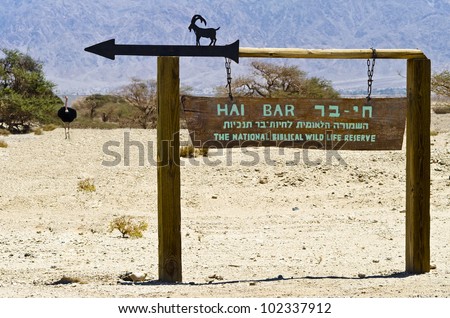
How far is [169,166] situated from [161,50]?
1067mm

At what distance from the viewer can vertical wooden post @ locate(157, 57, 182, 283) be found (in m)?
7.70

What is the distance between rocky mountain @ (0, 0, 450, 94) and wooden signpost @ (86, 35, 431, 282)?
335ft

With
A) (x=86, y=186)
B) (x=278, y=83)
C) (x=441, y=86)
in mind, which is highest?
(x=278, y=83)

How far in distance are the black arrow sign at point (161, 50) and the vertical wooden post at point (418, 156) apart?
1783 millimetres

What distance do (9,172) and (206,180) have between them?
4.26m

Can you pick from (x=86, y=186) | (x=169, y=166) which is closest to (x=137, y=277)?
(x=169, y=166)

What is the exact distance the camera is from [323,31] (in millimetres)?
140625

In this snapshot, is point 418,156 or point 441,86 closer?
point 418,156

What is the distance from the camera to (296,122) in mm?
8078

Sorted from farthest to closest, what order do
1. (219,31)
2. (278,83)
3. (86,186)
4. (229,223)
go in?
(219,31), (278,83), (86,186), (229,223)

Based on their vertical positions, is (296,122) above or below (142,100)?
below

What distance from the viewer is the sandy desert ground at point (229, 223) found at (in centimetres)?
790

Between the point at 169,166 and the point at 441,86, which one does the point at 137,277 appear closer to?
the point at 169,166

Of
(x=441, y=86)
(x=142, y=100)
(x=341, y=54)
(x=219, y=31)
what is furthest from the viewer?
(x=219, y=31)
